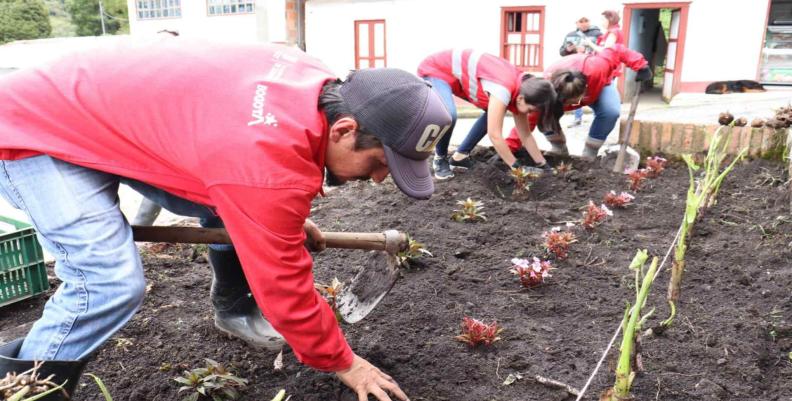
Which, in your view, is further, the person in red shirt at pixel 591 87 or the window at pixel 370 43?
the window at pixel 370 43

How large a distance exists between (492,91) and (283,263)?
319 centimetres

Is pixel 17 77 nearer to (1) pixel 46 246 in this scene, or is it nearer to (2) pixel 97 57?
(2) pixel 97 57

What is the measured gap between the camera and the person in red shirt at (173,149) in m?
1.73

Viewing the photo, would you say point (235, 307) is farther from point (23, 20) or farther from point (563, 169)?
point (23, 20)

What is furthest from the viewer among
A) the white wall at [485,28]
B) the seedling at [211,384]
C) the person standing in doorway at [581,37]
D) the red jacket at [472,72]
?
the white wall at [485,28]

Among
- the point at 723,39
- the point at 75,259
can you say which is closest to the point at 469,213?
the point at 75,259

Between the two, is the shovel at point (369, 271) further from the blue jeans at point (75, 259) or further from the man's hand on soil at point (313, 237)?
the blue jeans at point (75, 259)

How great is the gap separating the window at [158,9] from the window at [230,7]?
1.41m

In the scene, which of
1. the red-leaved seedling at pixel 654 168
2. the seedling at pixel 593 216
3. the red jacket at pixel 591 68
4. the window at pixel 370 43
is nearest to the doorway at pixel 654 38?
the window at pixel 370 43

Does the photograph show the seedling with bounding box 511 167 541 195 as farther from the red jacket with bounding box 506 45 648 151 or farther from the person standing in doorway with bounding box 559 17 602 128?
the person standing in doorway with bounding box 559 17 602 128

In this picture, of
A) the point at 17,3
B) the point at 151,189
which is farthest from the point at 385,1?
the point at 17,3

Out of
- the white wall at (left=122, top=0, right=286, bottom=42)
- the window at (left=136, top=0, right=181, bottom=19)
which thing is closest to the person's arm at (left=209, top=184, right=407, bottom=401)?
the white wall at (left=122, top=0, right=286, bottom=42)

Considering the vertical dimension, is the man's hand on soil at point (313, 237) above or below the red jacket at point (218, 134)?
below

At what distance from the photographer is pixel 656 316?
106 inches
